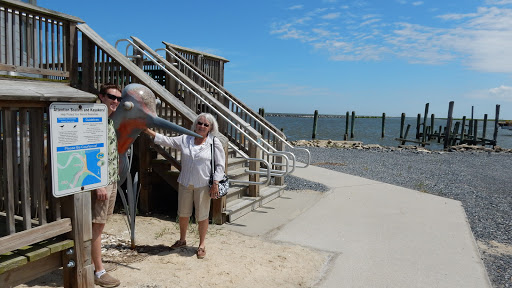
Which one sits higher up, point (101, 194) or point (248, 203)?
point (101, 194)

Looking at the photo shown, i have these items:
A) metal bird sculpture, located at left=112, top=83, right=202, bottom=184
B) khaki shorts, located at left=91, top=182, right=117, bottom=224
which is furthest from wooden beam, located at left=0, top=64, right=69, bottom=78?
khaki shorts, located at left=91, top=182, right=117, bottom=224

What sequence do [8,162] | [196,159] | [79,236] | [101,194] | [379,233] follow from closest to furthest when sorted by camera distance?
[8,162]
[79,236]
[101,194]
[196,159]
[379,233]

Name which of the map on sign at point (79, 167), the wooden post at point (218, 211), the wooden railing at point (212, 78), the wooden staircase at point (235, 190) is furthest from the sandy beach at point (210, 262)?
the wooden railing at point (212, 78)

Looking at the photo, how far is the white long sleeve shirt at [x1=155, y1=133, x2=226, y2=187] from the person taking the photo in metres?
4.17

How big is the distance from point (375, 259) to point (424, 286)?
0.72 metres

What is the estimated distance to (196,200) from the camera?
14.0 feet

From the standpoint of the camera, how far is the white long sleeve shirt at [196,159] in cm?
417

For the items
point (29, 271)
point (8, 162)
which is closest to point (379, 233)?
point (29, 271)

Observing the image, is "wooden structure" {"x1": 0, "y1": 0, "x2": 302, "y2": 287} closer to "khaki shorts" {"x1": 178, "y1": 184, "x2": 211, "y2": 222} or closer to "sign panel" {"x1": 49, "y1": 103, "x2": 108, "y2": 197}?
"sign panel" {"x1": 49, "y1": 103, "x2": 108, "y2": 197}

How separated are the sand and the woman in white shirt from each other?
1.04 ft

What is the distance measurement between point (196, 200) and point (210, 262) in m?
0.67

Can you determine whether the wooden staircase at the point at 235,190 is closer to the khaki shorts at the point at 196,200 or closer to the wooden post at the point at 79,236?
the khaki shorts at the point at 196,200

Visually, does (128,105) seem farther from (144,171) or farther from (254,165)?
(254,165)

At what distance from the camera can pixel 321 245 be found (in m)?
4.90
